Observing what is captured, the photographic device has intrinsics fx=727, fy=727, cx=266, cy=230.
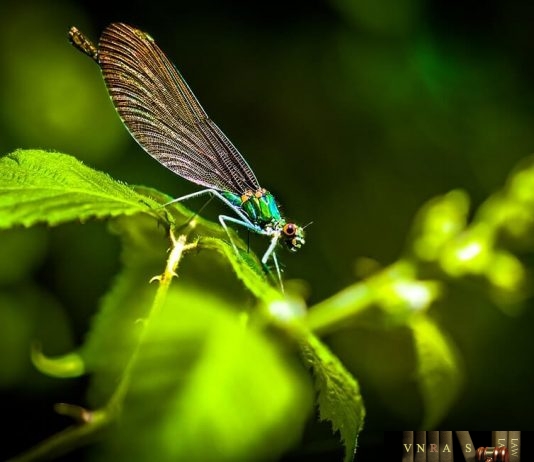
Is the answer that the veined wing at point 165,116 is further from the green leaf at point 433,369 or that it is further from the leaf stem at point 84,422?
the leaf stem at point 84,422

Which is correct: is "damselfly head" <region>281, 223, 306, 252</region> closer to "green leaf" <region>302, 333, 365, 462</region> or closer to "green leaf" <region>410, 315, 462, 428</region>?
"green leaf" <region>410, 315, 462, 428</region>

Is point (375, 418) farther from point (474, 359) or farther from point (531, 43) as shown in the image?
point (531, 43)

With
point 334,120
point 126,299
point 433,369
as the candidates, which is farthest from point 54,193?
point 334,120

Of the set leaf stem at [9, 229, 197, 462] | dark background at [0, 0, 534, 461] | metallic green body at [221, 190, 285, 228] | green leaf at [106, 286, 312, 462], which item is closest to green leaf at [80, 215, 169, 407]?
green leaf at [106, 286, 312, 462]

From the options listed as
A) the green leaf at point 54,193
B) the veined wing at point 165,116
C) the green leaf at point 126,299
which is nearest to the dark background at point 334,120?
the veined wing at point 165,116

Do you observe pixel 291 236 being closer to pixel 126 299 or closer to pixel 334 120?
pixel 126 299

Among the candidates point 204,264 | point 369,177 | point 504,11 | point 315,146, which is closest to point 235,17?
point 315,146
